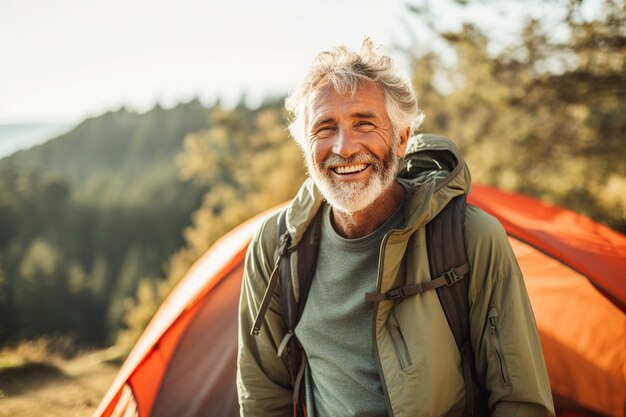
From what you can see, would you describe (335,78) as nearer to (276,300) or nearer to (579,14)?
(276,300)

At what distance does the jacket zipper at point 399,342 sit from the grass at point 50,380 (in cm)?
267

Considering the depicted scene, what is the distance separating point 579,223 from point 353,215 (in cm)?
205

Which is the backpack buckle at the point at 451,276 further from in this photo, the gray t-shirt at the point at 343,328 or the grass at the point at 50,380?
the grass at the point at 50,380

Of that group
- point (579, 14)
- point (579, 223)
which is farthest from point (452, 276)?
point (579, 14)

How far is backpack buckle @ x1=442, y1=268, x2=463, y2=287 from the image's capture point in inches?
67.4

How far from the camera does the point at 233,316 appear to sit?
330 cm

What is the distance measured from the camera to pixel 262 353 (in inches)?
85.6

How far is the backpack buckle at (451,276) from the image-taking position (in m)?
1.71

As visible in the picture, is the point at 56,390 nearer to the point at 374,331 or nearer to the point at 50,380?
the point at 50,380

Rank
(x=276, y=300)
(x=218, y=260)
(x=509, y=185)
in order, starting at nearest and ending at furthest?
(x=276, y=300) → (x=218, y=260) → (x=509, y=185)

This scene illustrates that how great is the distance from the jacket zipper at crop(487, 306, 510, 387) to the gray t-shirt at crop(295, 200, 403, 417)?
449 mm

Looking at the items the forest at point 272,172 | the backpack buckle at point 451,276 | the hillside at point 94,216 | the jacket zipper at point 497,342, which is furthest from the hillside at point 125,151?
the jacket zipper at point 497,342

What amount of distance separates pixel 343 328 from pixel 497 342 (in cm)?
59

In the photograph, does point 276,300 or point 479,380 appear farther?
point 276,300
